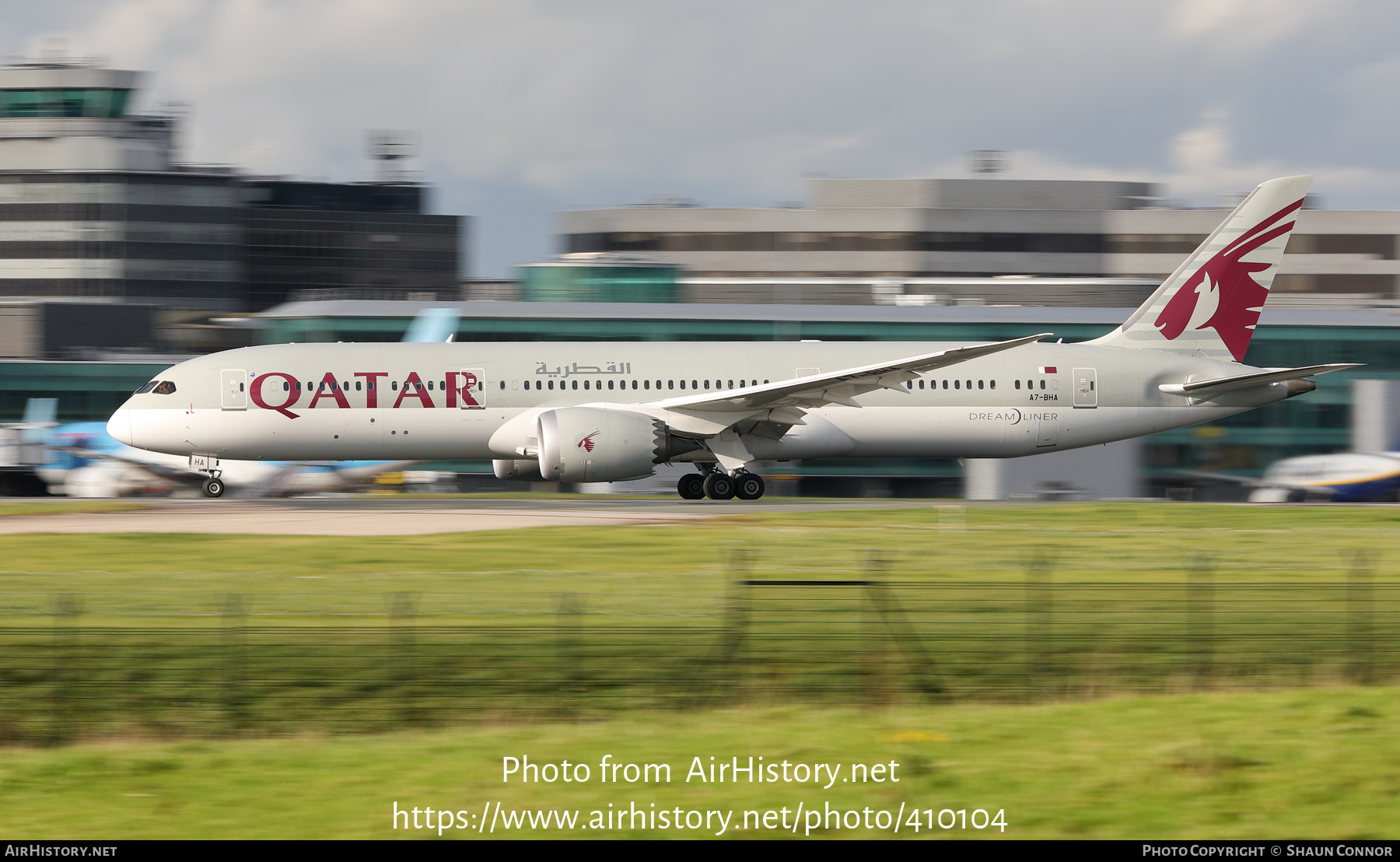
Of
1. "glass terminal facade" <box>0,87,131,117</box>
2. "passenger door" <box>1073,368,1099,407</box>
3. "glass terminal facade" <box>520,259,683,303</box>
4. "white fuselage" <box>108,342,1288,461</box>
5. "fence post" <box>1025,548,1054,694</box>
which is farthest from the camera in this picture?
"glass terminal facade" <box>0,87,131,117</box>

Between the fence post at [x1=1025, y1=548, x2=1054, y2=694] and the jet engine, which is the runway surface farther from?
the fence post at [x1=1025, y1=548, x2=1054, y2=694]

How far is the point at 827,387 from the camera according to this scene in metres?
37.9

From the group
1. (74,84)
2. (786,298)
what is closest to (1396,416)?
(786,298)

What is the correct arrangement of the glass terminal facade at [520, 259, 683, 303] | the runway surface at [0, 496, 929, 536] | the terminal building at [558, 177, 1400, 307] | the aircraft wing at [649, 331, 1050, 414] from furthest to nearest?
the terminal building at [558, 177, 1400, 307] < the glass terminal facade at [520, 259, 683, 303] < the aircraft wing at [649, 331, 1050, 414] < the runway surface at [0, 496, 929, 536]

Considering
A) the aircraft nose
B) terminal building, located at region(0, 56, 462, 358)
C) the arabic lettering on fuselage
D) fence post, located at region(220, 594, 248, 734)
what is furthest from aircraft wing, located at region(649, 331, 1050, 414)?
terminal building, located at region(0, 56, 462, 358)

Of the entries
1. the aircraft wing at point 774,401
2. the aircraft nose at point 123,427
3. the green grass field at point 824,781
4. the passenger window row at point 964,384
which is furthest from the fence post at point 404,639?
the passenger window row at point 964,384

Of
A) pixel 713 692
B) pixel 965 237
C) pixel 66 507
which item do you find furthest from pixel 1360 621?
pixel 965 237

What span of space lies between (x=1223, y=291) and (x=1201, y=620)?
28.7 metres

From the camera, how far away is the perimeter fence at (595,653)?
1309 cm

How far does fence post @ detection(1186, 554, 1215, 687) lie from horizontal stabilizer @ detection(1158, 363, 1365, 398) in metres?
24.5

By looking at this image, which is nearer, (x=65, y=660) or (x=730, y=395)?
(x=65, y=660)

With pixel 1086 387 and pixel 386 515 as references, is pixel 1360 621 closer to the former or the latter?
pixel 386 515

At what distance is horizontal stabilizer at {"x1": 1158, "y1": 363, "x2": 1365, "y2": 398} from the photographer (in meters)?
39.7
